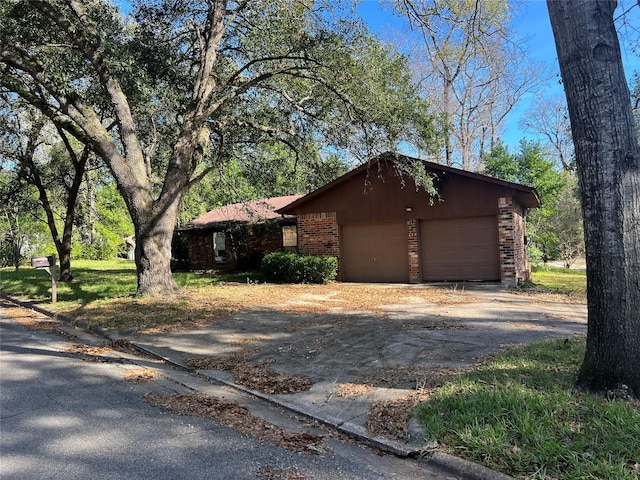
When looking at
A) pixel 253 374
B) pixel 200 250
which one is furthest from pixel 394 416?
pixel 200 250

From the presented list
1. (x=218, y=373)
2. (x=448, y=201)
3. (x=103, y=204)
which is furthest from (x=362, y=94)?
(x=103, y=204)

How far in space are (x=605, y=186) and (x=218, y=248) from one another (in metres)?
21.3

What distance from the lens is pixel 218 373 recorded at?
5531 mm

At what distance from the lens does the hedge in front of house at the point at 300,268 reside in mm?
15461

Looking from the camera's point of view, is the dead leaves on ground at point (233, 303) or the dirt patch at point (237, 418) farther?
the dead leaves on ground at point (233, 303)

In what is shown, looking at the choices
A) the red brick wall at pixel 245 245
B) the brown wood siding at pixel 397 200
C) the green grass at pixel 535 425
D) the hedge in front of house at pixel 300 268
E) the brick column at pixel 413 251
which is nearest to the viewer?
the green grass at pixel 535 425

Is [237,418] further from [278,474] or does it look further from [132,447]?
[278,474]

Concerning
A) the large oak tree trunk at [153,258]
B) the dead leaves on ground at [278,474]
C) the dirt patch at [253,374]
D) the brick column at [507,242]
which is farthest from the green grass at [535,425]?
the brick column at [507,242]

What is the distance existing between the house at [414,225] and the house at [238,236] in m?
3.39

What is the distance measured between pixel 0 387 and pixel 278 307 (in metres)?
5.93

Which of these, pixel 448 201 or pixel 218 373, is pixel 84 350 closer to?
pixel 218 373

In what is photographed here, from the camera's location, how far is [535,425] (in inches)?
129

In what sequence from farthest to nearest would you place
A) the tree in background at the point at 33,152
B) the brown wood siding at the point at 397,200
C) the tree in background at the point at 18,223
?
the tree in background at the point at 18,223, the tree in background at the point at 33,152, the brown wood siding at the point at 397,200

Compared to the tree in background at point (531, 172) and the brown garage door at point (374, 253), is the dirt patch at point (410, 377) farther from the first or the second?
the tree in background at point (531, 172)
